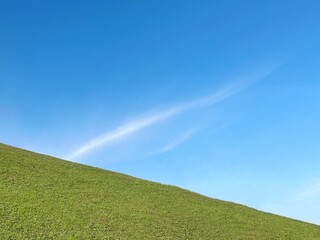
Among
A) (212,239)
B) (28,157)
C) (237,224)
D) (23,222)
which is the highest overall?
(28,157)

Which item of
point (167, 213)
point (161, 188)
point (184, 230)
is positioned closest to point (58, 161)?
point (161, 188)

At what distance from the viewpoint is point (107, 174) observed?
41.2m

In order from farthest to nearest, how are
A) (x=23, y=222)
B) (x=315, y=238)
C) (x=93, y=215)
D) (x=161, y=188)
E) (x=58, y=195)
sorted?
(x=161, y=188)
(x=315, y=238)
(x=58, y=195)
(x=93, y=215)
(x=23, y=222)

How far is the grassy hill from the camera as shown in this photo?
27.3m

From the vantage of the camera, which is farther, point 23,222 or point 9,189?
point 9,189

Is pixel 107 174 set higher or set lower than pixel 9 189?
higher

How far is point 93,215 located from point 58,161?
42.7ft

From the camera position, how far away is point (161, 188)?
41.0 m

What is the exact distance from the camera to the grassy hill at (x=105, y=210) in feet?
89.7

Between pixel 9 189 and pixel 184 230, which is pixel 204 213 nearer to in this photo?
pixel 184 230

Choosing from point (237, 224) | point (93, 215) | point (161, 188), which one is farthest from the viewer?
point (161, 188)

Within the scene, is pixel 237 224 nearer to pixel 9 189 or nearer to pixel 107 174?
pixel 107 174

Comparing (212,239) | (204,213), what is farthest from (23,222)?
(204,213)

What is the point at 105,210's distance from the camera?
101 feet
